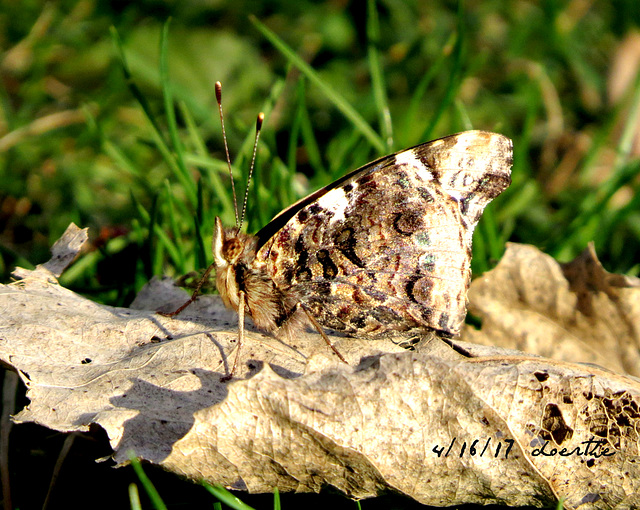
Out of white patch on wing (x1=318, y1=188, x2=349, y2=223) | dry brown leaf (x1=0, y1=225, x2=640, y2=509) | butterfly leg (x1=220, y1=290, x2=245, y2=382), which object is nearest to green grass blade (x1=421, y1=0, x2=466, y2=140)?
white patch on wing (x1=318, y1=188, x2=349, y2=223)

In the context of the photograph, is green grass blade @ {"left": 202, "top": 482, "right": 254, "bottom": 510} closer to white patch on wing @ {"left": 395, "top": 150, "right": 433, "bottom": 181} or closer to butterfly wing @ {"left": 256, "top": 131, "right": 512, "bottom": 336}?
butterfly wing @ {"left": 256, "top": 131, "right": 512, "bottom": 336}

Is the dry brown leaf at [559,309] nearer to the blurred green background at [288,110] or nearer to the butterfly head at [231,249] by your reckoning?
the blurred green background at [288,110]

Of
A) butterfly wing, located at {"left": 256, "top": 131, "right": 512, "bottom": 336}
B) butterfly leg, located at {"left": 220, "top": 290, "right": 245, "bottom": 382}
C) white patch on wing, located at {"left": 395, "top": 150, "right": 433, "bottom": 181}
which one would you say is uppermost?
white patch on wing, located at {"left": 395, "top": 150, "right": 433, "bottom": 181}

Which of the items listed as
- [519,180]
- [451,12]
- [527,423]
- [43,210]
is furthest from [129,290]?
[451,12]

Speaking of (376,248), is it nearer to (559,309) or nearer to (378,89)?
(559,309)

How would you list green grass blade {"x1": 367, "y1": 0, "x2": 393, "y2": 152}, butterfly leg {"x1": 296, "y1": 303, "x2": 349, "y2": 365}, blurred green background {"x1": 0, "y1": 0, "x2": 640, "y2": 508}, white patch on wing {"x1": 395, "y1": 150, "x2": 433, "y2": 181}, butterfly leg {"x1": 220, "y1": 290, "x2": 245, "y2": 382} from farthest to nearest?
1. green grass blade {"x1": 367, "y1": 0, "x2": 393, "y2": 152}
2. blurred green background {"x1": 0, "y1": 0, "x2": 640, "y2": 508}
3. white patch on wing {"x1": 395, "y1": 150, "x2": 433, "y2": 181}
4. butterfly leg {"x1": 296, "y1": 303, "x2": 349, "y2": 365}
5. butterfly leg {"x1": 220, "y1": 290, "x2": 245, "y2": 382}

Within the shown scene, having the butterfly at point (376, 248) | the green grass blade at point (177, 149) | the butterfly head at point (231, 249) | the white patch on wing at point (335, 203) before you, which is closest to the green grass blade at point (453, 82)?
the butterfly at point (376, 248)

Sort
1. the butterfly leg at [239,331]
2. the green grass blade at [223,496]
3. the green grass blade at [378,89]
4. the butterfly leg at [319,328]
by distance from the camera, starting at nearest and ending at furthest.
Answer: the green grass blade at [223,496]
the butterfly leg at [239,331]
the butterfly leg at [319,328]
the green grass blade at [378,89]

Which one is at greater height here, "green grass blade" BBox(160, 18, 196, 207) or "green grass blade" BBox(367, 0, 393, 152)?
"green grass blade" BBox(367, 0, 393, 152)
